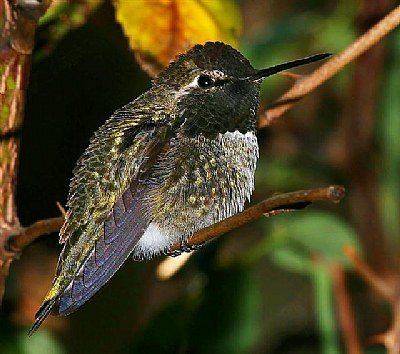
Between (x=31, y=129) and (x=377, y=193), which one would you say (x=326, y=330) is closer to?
(x=377, y=193)

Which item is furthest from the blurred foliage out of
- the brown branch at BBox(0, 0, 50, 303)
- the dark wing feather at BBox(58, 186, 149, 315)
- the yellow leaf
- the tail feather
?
the tail feather

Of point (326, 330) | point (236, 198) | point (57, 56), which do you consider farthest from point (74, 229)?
point (326, 330)

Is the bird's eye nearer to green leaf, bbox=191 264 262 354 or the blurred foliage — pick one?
the blurred foliage

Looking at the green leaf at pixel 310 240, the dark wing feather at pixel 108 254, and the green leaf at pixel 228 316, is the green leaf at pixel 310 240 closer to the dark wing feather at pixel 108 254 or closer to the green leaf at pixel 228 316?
the green leaf at pixel 228 316

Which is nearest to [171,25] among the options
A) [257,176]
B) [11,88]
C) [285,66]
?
[285,66]

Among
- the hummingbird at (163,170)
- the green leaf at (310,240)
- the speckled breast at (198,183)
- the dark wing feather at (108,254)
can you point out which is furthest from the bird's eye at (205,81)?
the green leaf at (310,240)
